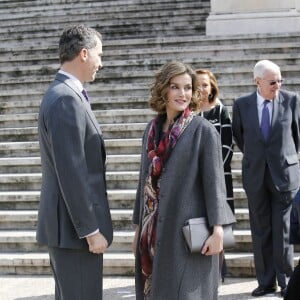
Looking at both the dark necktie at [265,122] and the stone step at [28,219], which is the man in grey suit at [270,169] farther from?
the stone step at [28,219]

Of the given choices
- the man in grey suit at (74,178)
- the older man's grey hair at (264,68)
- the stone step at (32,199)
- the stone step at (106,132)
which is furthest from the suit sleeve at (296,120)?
the stone step at (106,132)

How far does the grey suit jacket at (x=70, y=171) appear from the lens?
324 centimetres

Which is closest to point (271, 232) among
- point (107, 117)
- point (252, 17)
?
point (107, 117)

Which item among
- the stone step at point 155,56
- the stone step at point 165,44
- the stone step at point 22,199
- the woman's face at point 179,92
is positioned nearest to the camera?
the woman's face at point 179,92

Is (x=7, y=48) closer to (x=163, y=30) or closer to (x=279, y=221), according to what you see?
(x=163, y=30)

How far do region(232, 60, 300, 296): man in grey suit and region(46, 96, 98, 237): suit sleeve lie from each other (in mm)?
1955

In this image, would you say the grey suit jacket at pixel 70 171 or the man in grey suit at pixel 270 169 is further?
the man in grey suit at pixel 270 169

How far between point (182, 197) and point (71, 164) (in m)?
0.56

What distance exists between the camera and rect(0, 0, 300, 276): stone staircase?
6.13 metres

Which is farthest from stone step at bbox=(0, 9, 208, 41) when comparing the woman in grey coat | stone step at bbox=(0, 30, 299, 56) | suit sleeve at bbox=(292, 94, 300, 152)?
the woman in grey coat

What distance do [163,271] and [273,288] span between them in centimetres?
183

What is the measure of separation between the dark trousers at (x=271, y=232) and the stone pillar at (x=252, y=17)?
694cm

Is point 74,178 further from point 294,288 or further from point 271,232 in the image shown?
point 271,232

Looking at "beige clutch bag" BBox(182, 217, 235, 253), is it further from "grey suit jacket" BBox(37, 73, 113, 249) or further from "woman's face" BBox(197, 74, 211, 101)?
"woman's face" BBox(197, 74, 211, 101)
